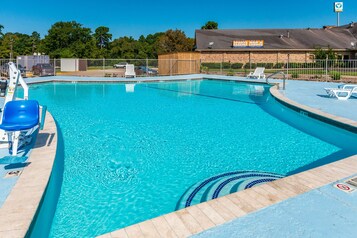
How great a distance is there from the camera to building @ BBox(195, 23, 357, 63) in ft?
104

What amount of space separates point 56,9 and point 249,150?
45689 mm

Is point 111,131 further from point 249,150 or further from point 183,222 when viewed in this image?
point 183,222

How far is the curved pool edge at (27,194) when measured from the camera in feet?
7.82

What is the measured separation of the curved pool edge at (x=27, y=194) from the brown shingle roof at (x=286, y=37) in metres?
29.1

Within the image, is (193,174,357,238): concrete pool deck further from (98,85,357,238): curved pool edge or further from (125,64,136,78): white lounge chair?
(125,64,136,78): white lounge chair

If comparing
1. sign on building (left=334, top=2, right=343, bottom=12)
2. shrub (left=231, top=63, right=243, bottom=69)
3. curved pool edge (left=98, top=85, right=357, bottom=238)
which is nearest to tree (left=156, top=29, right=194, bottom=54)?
shrub (left=231, top=63, right=243, bottom=69)

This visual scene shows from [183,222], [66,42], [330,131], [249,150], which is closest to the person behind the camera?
[183,222]

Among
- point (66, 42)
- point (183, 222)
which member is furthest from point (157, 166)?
point (66, 42)

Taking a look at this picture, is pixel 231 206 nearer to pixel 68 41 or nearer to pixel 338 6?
pixel 68 41

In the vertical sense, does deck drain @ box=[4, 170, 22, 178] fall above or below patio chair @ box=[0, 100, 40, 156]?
below

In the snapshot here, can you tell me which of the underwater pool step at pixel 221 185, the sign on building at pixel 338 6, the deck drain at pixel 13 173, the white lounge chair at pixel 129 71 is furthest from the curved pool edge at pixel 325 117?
the sign on building at pixel 338 6

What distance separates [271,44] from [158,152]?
3103 cm

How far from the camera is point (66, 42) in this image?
158 ft

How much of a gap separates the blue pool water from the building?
23.3 m
